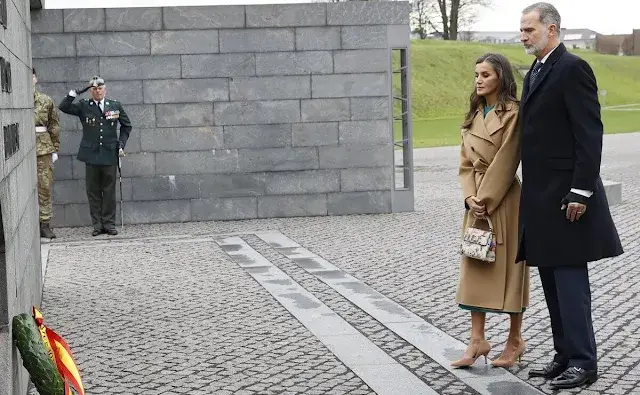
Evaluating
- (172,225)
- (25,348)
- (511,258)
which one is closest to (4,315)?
(25,348)

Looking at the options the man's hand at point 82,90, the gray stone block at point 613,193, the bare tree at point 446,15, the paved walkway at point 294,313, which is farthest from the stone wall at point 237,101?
the bare tree at point 446,15

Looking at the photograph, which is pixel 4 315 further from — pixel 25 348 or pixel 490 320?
pixel 490 320

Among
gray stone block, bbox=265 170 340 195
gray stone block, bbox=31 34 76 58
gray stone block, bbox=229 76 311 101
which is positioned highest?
gray stone block, bbox=31 34 76 58

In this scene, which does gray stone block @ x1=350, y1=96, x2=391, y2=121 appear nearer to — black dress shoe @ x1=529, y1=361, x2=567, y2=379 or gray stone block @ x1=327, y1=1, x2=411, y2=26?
gray stone block @ x1=327, y1=1, x2=411, y2=26

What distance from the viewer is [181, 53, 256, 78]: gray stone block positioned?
1620 centimetres

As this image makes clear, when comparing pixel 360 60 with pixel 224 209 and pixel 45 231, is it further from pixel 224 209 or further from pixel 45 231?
pixel 45 231

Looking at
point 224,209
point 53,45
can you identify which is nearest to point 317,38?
point 224,209

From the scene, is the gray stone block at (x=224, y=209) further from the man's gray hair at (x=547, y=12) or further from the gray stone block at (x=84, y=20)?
the man's gray hair at (x=547, y=12)

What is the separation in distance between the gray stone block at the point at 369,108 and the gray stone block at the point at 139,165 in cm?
266

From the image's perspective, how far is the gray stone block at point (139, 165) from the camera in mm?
16156

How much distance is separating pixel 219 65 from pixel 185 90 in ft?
1.76

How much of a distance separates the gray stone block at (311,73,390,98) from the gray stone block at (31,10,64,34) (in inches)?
128

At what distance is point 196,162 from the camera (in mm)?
16312

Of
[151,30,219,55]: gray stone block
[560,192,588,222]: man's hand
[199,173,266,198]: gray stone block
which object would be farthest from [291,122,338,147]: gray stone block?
[560,192,588,222]: man's hand
